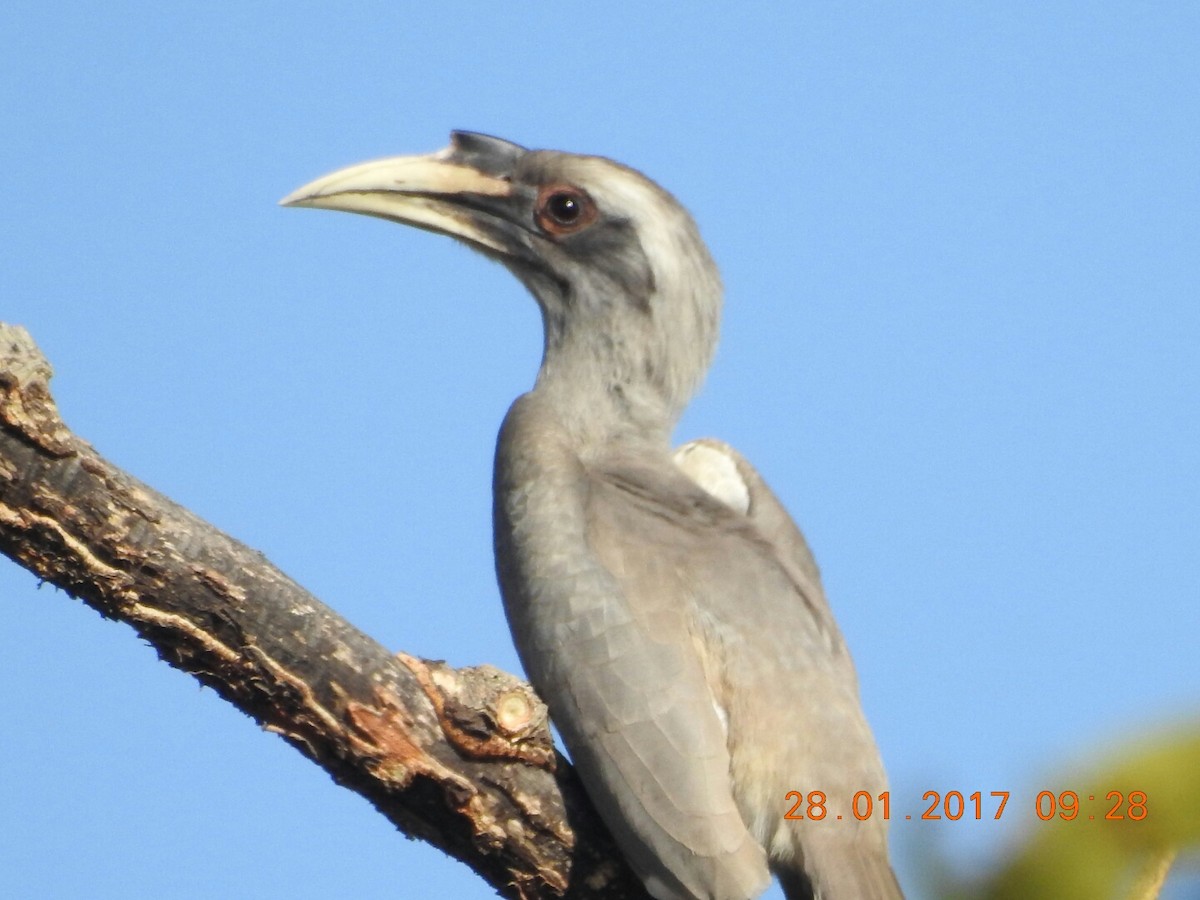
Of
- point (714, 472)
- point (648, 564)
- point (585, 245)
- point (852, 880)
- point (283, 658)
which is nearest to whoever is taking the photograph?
Result: point (283, 658)

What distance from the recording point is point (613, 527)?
5.91 metres

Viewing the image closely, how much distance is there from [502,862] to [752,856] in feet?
3.08

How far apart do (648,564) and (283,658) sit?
1.52m

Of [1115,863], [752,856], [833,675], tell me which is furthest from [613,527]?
[1115,863]

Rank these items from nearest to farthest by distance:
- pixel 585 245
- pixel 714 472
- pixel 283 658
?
1. pixel 283 658
2. pixel 714 472
3. pixel 585 245

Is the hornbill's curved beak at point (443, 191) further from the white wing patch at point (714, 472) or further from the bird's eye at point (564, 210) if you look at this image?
the white wing patch at point (714, 472)

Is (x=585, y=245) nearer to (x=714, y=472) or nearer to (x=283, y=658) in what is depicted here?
(x=714, y=472)

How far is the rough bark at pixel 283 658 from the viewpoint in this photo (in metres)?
4.89

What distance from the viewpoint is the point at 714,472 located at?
7.10 meters

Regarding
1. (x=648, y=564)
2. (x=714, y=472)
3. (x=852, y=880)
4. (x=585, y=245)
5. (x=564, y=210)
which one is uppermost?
(x=564, y=210)

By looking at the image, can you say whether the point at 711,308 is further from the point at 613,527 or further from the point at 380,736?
the point at 380,736

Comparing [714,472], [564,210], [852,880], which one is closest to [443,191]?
[564,210]

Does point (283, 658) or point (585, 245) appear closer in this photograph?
→ point (283, 658)

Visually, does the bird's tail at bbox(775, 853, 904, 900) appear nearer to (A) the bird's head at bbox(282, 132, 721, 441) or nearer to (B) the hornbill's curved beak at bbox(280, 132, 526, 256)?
(A) the bird's head at bbox(282, 132, 721, 441)
